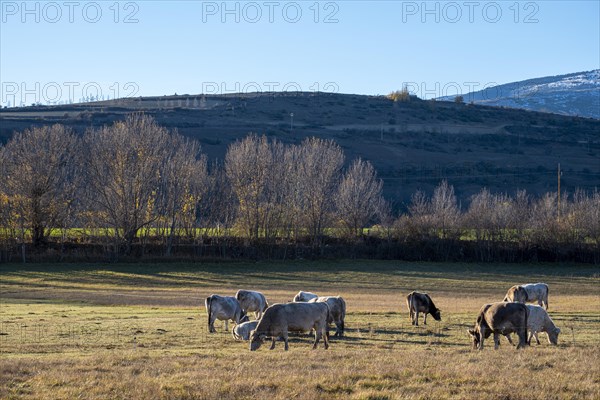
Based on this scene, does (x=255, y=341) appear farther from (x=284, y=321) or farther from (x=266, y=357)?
(x=266, y=357)

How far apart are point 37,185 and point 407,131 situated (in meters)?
98.3

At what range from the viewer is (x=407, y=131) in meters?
160

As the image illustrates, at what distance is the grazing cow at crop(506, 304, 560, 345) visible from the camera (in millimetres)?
22359

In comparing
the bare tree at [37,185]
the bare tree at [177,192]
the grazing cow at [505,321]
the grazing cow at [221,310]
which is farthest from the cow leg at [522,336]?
the bare tree at [37,185]

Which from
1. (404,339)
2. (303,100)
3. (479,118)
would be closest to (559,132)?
(479,118)

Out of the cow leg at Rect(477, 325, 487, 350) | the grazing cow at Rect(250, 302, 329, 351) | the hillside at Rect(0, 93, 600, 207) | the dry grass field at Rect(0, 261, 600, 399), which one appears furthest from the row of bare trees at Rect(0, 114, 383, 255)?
the cow leg at Rect(477, 325, 487, 350)

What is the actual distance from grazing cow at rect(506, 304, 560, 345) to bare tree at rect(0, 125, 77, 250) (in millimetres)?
59220

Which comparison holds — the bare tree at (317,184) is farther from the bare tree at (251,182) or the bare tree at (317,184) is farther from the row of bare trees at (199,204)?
the bare tree at (251,182)

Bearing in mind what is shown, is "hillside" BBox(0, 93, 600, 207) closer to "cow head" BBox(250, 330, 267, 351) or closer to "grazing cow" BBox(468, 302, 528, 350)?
"grazing cow" BBox(468, 302, 528, 350)

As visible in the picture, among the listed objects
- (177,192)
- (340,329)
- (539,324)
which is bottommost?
(340,329)

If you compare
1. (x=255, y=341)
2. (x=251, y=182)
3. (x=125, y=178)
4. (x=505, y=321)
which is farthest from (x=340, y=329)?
(x=251, y=182)

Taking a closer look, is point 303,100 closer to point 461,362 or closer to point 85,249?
point 85,249

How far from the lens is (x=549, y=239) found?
79000mm

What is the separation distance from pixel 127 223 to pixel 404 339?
52920 mm
